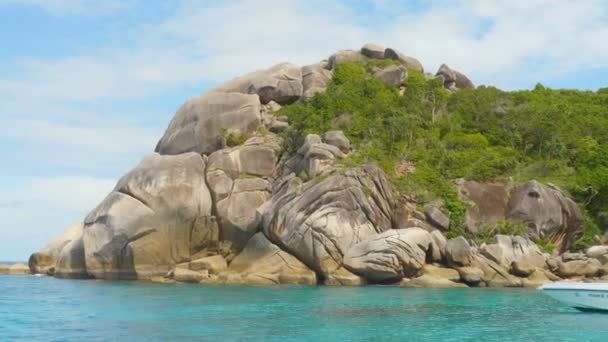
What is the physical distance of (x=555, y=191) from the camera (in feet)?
151

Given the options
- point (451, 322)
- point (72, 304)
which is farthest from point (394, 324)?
point (72, 304)

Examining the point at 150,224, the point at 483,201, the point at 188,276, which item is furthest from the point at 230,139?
the point at 483,201

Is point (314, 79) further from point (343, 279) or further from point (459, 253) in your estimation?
point (459, 253)

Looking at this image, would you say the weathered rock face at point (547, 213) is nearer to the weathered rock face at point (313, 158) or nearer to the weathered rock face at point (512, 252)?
the weathered rock face at point (512, 252)

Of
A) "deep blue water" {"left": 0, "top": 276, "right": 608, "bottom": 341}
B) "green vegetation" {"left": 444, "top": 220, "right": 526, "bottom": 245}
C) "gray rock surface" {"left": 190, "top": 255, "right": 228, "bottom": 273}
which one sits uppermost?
"green vegetation" {"left": 444, "top": 220, "right": 526, "bottom": 245}

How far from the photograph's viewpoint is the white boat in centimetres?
2575

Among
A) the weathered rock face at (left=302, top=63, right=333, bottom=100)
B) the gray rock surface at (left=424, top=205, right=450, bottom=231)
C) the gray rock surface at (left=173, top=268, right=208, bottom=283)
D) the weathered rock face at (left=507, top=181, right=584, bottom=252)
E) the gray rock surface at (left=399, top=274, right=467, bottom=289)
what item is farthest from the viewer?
the weathered rock face at (left=302, top=63, right=333, bottom=100)

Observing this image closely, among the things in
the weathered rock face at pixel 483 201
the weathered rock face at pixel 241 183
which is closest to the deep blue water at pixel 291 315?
the weathered rock face at pixel 241 183

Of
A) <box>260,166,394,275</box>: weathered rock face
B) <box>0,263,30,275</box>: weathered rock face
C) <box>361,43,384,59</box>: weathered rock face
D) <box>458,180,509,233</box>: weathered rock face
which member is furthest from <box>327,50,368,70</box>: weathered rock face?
<box>0,263,30,275</box>: weathered rock face

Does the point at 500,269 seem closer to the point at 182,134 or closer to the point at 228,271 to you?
the point at 228,271

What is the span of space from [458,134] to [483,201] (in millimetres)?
8930

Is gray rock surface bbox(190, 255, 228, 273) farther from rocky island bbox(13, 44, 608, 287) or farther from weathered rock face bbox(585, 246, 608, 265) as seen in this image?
weathered rock face bbox(585, 246, 608, 265)

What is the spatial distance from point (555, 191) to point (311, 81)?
66.3 feet

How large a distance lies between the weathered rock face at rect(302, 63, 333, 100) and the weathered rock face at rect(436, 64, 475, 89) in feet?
33.3
